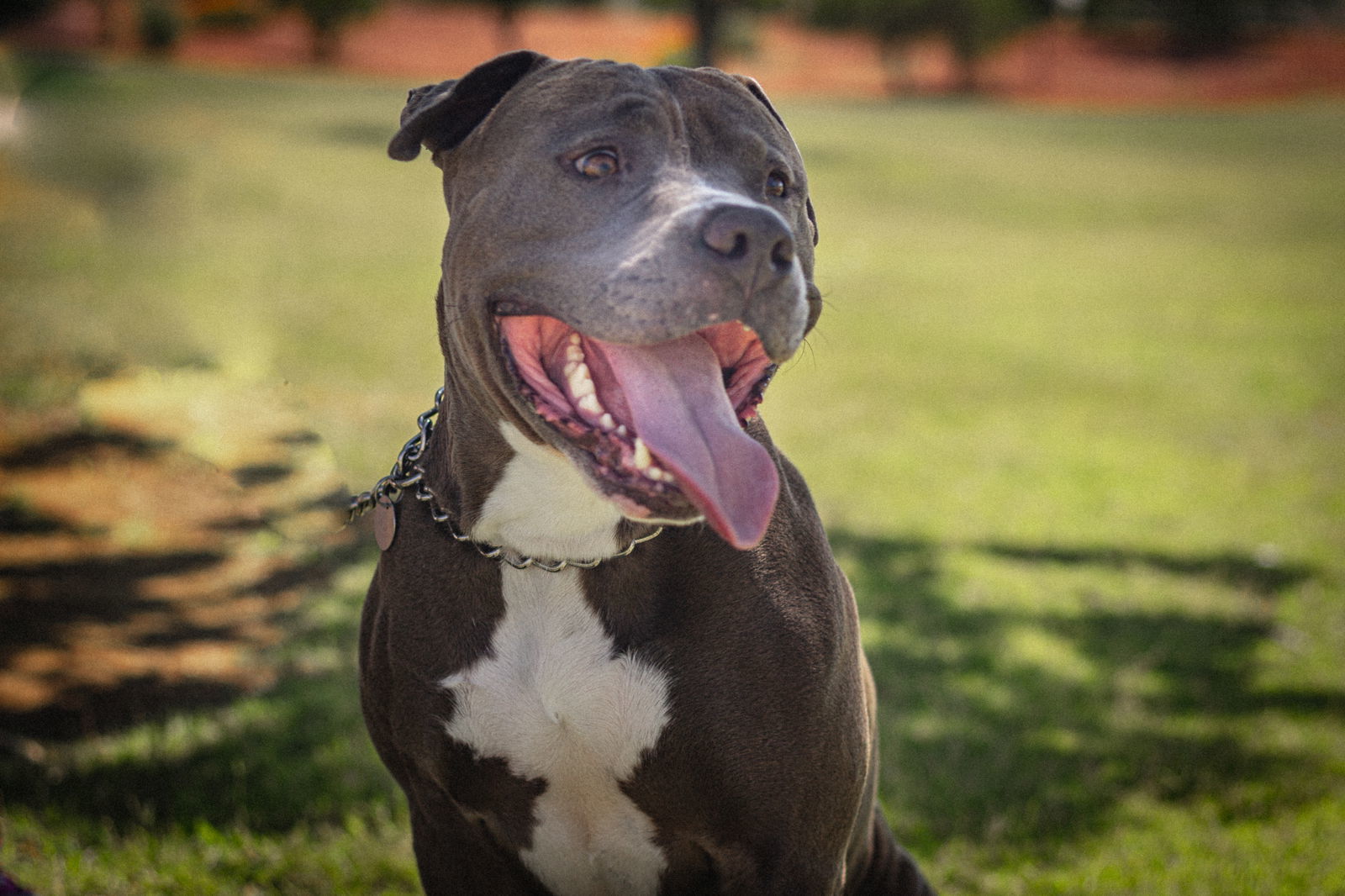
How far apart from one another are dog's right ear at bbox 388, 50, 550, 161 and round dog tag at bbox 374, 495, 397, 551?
0.77 metres

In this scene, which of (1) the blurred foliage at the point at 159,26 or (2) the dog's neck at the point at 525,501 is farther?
(1) the blurred foliage at the point at 159,26

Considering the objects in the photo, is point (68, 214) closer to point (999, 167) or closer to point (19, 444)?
point (19, 444)

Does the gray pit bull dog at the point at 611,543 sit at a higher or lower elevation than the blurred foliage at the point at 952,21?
higher

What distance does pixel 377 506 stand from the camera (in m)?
2.67

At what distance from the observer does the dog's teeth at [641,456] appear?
6.80 feet

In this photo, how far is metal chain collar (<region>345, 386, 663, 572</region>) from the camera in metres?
2.36

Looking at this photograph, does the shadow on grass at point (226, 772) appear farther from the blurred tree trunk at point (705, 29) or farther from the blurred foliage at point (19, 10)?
the blurred foliage at point (19, 10)

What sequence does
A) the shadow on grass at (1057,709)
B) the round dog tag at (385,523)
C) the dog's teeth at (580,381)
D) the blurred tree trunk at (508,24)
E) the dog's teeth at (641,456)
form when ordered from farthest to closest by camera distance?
the blurred tree trunk at (508,24) < the shadow on grass at (1057,709) < the round dog tag at (385,523) < the dog's teeth at (580,381) < the dog's teeth at (641,456)

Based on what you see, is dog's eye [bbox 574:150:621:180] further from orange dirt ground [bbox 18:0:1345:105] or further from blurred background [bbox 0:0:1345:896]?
orange dirt ground [bbox 18:0:1345:105]

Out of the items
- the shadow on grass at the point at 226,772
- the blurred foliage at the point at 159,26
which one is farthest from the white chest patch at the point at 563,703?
the blurred foliage at the point at 159,26

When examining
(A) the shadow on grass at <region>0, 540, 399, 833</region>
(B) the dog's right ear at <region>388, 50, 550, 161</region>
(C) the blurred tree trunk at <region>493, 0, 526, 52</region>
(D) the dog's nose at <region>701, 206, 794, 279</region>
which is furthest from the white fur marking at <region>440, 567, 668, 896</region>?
(C) the blurred tree trunk at <region>493, 0, 526, 52</region>

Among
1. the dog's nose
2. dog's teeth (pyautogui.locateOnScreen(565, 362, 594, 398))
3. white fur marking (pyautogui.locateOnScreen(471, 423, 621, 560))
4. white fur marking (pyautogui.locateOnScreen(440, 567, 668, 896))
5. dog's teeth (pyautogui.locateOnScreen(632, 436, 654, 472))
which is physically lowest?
white fur marking (pyautogui.locateOnScreen(440, 567, 668, 896))

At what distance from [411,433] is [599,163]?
17.5ft

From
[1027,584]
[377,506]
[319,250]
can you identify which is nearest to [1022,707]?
[1027,584]
